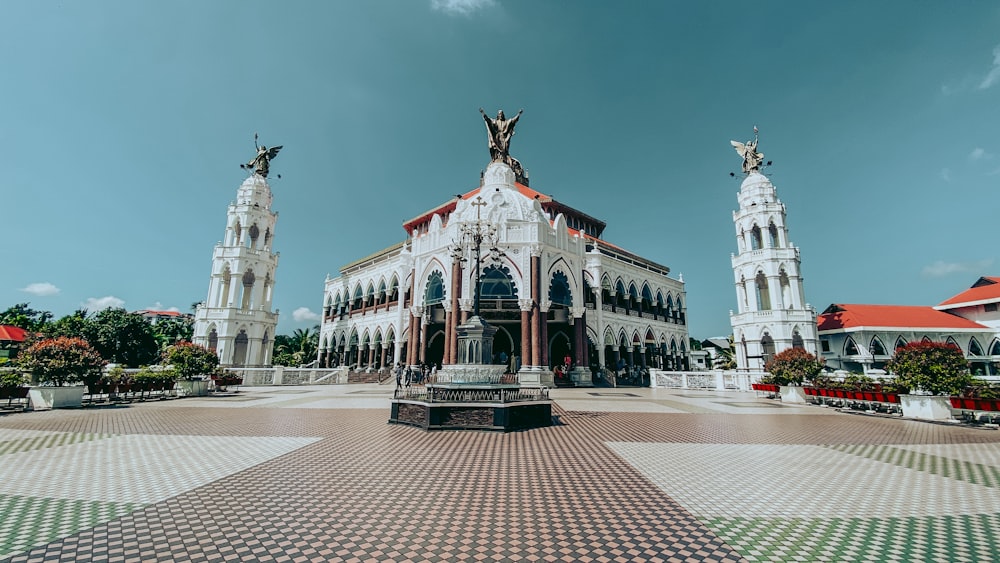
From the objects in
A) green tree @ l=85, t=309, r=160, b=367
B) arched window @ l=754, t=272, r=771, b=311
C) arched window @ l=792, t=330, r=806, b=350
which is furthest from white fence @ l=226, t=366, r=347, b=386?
arched window @ l=792, t=330, r=806, b=350

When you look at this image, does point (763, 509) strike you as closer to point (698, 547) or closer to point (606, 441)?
point (698, 547)

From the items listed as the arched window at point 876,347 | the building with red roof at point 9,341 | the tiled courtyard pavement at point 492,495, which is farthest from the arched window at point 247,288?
the arched window at point 876,347

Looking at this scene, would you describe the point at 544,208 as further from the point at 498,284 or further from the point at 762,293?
the point at 762,293

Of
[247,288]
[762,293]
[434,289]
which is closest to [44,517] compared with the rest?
[434,289]

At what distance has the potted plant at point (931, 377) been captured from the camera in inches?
504

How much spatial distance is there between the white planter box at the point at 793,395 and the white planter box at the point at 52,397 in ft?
97.5

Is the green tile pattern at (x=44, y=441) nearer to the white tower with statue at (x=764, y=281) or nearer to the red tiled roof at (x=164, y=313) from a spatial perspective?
the white tower with statue at (x=764, y=281)

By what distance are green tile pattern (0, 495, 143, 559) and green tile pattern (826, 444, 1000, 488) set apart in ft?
36.3

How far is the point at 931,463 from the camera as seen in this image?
696 centimetres

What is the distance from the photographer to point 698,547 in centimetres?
367

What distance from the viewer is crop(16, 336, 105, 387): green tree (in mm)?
14250

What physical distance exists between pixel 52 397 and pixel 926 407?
2951 cm

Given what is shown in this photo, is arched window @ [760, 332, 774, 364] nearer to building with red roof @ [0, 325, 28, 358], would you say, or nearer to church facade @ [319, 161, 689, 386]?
church facade @ [319, 161, 689, 386]

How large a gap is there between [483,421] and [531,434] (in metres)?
1.33
